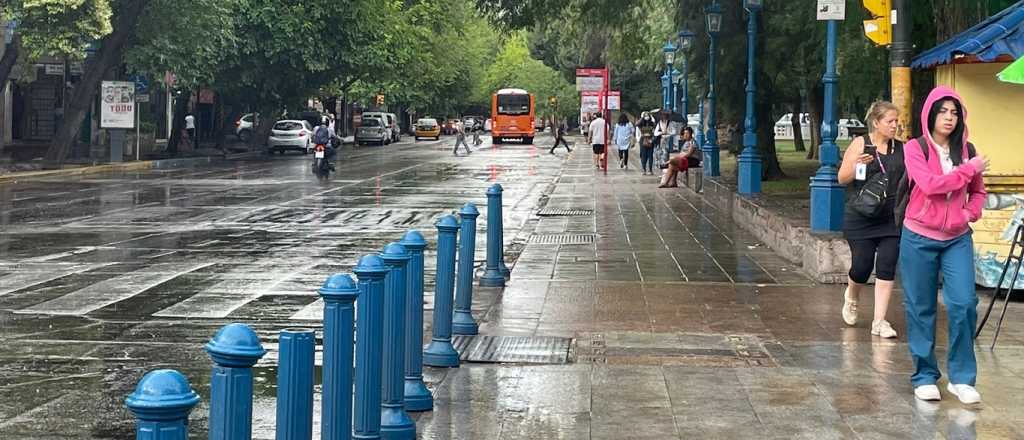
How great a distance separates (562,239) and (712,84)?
42.1ft

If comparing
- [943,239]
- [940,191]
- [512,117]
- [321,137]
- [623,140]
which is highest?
[512,117]

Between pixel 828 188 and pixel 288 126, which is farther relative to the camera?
pixel 288 126

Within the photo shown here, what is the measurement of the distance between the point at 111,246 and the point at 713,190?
39.3 feet

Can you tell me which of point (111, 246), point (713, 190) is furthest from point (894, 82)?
point (713, 190)

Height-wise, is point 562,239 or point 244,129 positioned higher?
point 244,129

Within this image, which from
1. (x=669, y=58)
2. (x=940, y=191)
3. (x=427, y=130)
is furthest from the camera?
(x=427, y=130)

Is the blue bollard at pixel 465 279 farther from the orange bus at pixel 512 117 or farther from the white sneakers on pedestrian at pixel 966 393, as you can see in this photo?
the orange bus at pixel 512 117

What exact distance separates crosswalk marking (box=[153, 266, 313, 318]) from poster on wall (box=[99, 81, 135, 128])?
27.7 metres

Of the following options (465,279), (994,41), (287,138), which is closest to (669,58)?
(287,138)

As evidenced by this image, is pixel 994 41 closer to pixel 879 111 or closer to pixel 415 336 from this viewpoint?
pixel 879 111

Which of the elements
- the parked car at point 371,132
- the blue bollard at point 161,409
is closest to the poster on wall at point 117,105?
the parked car at point 371,132

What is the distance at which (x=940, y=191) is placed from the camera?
7328 mm

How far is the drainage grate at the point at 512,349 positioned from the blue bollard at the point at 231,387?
5.00 meters

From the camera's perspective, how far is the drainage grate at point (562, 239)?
1716 centimetres
